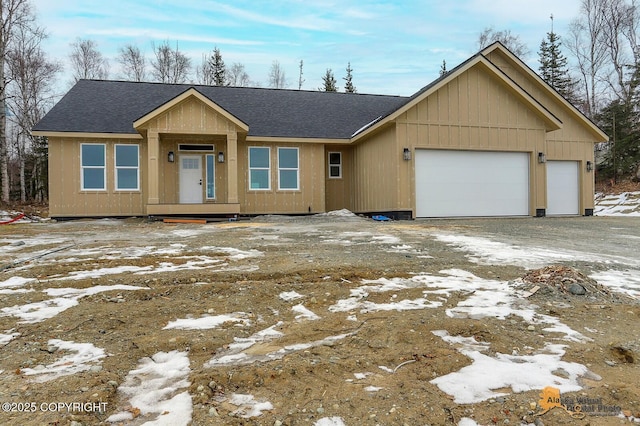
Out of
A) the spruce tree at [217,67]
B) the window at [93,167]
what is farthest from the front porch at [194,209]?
the spruce tree at [217,67]

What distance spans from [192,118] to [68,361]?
10289 millimetres

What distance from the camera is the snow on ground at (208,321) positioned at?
2602 mm

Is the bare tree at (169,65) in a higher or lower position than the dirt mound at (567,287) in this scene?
higher

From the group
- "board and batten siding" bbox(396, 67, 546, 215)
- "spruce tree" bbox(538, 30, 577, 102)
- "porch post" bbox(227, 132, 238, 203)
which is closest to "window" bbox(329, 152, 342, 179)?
"board and batten siding" bbox(396, 67, 546, 215)

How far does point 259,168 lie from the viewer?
13.2m

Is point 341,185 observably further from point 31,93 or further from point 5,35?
point 31,93

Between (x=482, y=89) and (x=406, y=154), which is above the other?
(x=482, y=89)

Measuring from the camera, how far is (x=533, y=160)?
1220 centimetres

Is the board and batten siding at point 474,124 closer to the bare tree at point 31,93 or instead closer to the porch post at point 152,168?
the porch post at point 152,168

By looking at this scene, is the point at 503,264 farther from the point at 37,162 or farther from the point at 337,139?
the point at 37,162

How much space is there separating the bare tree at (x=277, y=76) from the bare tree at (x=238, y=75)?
243 cm

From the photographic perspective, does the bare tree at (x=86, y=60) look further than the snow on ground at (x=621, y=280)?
Yes

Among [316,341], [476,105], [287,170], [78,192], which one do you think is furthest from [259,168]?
[316,341]

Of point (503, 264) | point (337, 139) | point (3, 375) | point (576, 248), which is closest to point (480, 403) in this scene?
point (3, 375)
